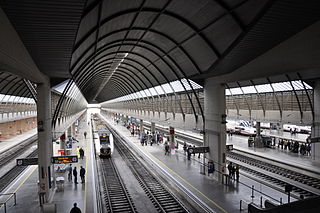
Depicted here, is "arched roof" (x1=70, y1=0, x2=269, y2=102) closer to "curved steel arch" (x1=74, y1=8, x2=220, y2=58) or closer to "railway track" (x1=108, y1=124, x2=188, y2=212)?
"curved steel arch" (x1=74, y1=8, x2=220, y2=58)

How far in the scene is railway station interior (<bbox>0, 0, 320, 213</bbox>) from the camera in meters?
7.78

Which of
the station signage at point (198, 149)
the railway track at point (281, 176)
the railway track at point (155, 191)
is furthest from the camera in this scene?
the station signage at point (198, 149)

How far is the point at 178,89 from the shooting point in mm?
24312

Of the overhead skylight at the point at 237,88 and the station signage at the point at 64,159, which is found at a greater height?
the overhead skylight at the point at 237,88

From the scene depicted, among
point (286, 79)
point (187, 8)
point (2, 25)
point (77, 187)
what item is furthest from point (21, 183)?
point (286, 79)

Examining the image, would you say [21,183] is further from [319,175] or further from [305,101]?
[305,101]

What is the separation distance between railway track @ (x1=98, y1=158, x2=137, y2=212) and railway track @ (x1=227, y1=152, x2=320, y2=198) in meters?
10.5

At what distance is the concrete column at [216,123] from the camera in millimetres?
17328

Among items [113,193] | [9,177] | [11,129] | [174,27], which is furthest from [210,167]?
[11,129]

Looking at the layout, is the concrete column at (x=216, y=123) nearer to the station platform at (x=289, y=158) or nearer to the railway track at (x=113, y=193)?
the railway track at (x=113, y=193)

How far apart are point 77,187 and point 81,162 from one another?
26.2 ft

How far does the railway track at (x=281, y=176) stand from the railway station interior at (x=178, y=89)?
0.11 meters

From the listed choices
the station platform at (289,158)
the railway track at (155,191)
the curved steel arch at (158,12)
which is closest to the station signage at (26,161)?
the curved steel arch at (158,12)

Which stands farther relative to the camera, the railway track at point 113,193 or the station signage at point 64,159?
the station signage at point 64,159
